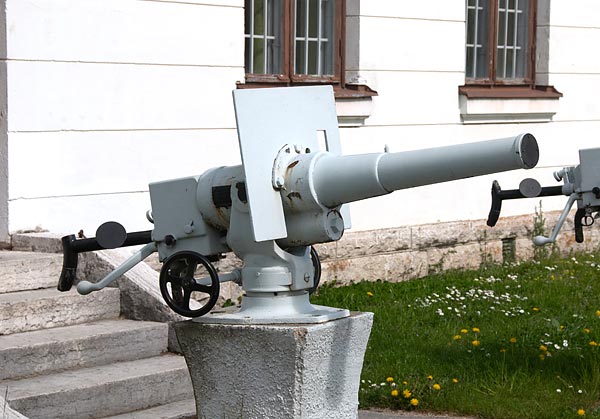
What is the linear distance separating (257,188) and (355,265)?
→ 19.2 feet

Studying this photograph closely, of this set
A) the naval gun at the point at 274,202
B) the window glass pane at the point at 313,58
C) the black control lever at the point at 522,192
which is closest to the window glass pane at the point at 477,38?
the window glass pane at the point at 313,58

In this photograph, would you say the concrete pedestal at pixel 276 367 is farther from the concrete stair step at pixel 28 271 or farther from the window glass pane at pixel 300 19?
the window glass pane at pixel 300 19

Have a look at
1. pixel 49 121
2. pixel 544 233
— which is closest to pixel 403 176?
pixel 49 121

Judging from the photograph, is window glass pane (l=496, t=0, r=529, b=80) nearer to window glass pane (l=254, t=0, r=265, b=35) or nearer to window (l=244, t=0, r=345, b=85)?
window (l=244, t=0, r=345, b=85)

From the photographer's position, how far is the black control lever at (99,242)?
3768 millimetres

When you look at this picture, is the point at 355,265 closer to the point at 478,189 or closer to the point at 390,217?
the point at 390,217

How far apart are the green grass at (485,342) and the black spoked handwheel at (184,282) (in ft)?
8.86

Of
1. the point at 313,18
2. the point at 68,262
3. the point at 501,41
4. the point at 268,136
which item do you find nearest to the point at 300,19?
the point at 313,18

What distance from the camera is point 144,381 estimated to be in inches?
237

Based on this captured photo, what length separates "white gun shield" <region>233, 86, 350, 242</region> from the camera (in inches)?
139

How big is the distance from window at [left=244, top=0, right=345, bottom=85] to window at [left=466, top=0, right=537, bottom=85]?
5.04ft

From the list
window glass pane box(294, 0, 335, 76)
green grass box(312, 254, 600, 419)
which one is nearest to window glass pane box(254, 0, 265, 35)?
window glass pane box(294, 0, 335, 76)

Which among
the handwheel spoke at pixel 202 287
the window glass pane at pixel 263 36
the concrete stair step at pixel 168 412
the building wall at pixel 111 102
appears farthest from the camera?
the window glass pane at pixel 263 36

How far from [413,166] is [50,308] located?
3.43 metres
